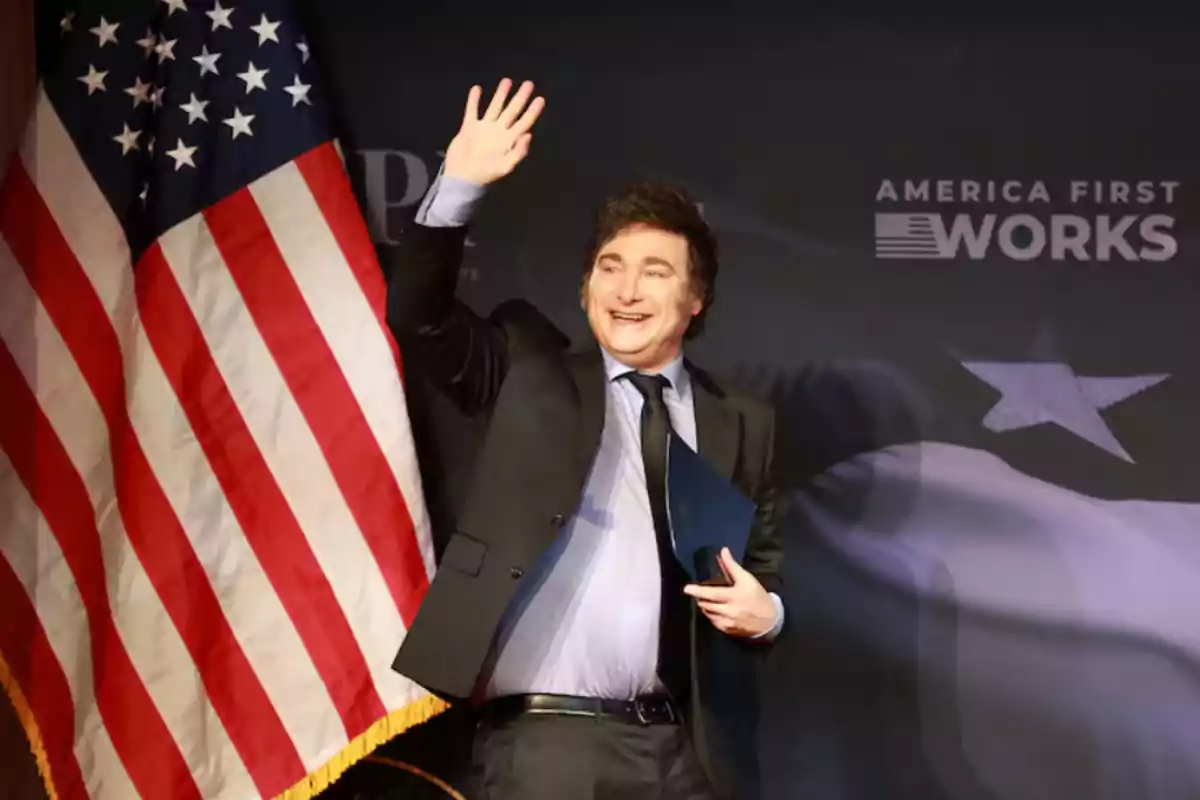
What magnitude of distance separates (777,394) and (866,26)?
681 millimetres

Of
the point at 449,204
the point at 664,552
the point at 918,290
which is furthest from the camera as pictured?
the point at 918,290

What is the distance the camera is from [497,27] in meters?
2.17

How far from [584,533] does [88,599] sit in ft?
2.58

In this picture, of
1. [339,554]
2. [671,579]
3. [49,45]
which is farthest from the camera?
[49,45]

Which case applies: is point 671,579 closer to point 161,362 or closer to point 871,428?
point 871,428

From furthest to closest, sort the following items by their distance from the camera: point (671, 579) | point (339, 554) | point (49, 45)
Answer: point (49, 45) < point (339, 554) < point (671, 579)

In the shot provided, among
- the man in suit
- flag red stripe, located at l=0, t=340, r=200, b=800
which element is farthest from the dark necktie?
flag red stripe, located at l=0, t=340, r=200, b=800

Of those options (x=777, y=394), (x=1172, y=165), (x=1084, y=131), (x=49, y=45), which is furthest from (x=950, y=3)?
(x=49, y=45)

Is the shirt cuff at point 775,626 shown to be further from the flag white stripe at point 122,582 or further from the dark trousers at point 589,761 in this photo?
the flag white stripe at point 122,582

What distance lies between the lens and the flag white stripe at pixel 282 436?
6.20 ft

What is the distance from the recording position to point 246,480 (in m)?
→ 1.91

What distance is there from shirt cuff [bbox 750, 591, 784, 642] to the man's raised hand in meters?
0.74

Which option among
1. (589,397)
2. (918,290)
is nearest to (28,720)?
(589,397)

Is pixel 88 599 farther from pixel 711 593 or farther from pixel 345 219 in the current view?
pixel 711 593
